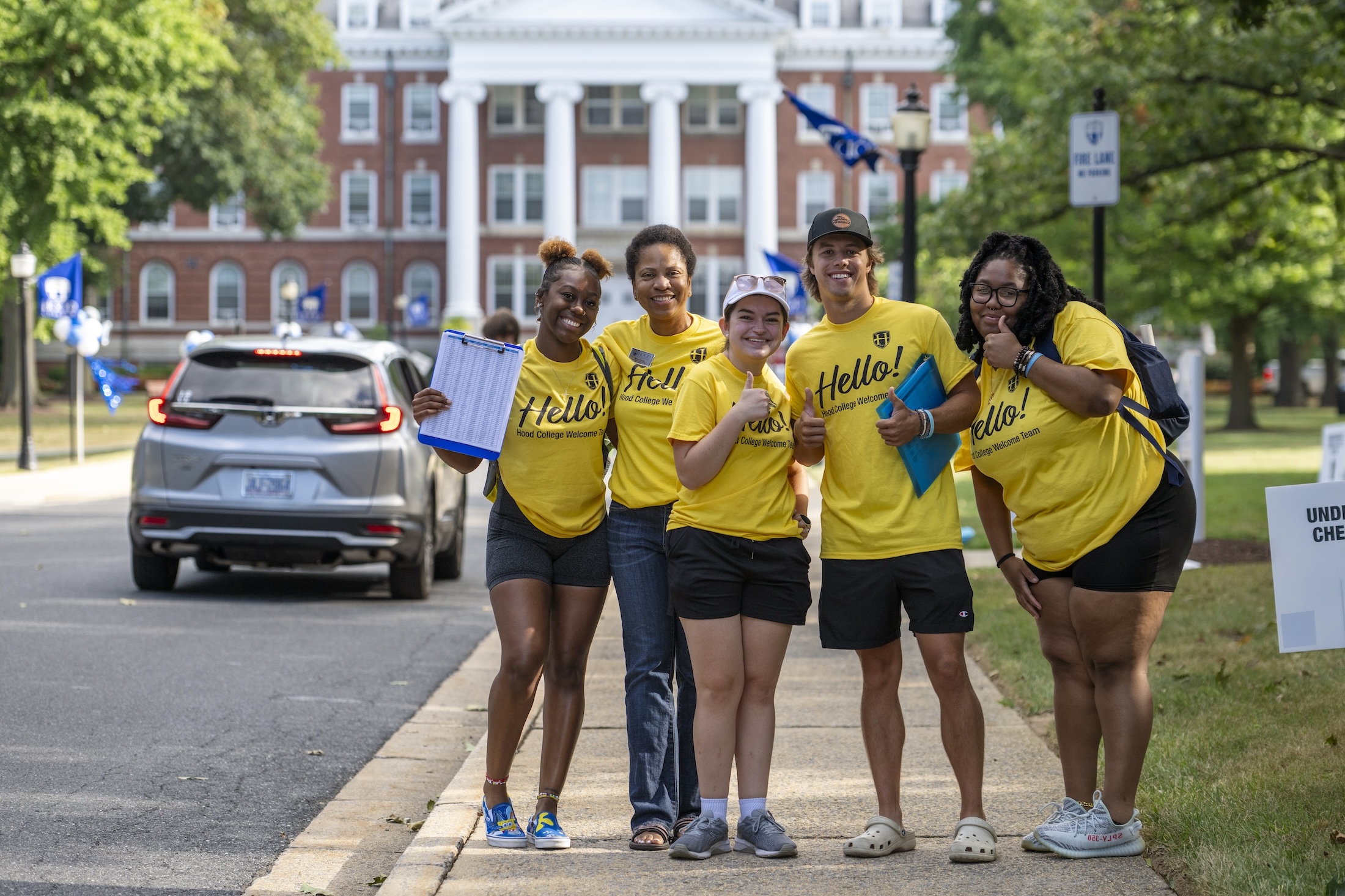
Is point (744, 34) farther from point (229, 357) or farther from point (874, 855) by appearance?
point (874, 855)

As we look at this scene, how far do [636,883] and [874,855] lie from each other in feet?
2.63

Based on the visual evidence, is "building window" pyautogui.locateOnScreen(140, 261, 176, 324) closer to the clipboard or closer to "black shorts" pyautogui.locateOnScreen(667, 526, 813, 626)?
the clipboard

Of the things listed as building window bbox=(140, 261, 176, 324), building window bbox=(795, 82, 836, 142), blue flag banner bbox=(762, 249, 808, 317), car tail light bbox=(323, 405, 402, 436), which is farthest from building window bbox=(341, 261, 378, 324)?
car tail light bbox=(323, 405, 402, 436)

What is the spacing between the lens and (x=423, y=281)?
69375 millimetres

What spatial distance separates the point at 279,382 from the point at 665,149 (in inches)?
2162

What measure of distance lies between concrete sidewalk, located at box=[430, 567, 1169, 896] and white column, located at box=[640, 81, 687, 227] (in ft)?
189

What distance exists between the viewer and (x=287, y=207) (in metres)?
50.9

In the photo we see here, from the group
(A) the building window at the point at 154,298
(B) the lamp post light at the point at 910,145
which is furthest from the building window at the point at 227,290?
(B) the lamp post light at the point at 910,145

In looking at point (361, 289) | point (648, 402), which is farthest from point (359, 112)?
point (648, 402)

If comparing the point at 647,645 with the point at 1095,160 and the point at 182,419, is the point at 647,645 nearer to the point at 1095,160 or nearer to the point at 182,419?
the point at 182,419

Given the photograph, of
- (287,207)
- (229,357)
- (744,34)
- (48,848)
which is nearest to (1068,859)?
(48,848)

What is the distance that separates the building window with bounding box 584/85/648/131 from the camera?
6850cm

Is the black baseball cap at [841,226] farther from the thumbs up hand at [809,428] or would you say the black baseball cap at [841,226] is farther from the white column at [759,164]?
the white column at [759,164]

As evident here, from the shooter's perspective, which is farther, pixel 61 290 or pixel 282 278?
pixel 282 278
